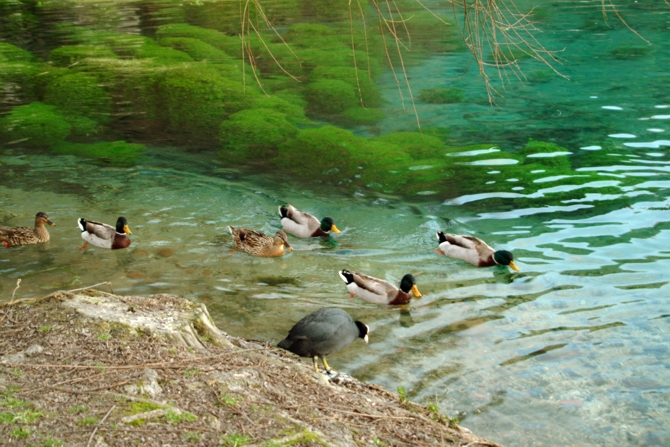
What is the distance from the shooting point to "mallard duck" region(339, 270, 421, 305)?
7538 mm

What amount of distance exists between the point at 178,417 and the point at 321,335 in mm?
2040

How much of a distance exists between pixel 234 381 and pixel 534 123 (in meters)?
11.1

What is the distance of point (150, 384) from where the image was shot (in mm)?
4238

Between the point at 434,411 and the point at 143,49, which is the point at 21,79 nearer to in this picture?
the point at 143,49

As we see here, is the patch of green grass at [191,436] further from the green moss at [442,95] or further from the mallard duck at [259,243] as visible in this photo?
the green moss at [442,95]

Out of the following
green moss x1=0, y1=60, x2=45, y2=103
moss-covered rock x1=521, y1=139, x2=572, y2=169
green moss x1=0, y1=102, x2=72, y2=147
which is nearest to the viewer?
moss-covered rock x1=521, y1=139, x2=572, y2=169

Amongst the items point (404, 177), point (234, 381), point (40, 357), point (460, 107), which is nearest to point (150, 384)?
point (234, 381)

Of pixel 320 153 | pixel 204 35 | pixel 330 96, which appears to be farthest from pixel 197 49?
pixel 320 153

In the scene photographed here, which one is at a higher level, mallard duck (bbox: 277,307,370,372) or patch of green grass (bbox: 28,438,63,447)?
patch of green grass (bbox: 28,438,63,447)

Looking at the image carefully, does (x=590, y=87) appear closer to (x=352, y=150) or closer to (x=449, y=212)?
(x=352, y=150)

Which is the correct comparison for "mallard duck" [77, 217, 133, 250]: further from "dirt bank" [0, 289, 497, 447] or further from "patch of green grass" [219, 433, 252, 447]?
"patch of green grass" [219, 433, 252, 447]

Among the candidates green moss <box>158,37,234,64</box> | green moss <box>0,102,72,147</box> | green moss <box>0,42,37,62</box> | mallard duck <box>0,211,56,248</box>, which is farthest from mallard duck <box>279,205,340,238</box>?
green moss <box>0,42,37,62</box>

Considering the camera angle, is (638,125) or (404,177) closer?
(404,177)

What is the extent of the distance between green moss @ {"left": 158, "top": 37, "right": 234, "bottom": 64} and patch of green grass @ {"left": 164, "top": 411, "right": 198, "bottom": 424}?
16.9m
